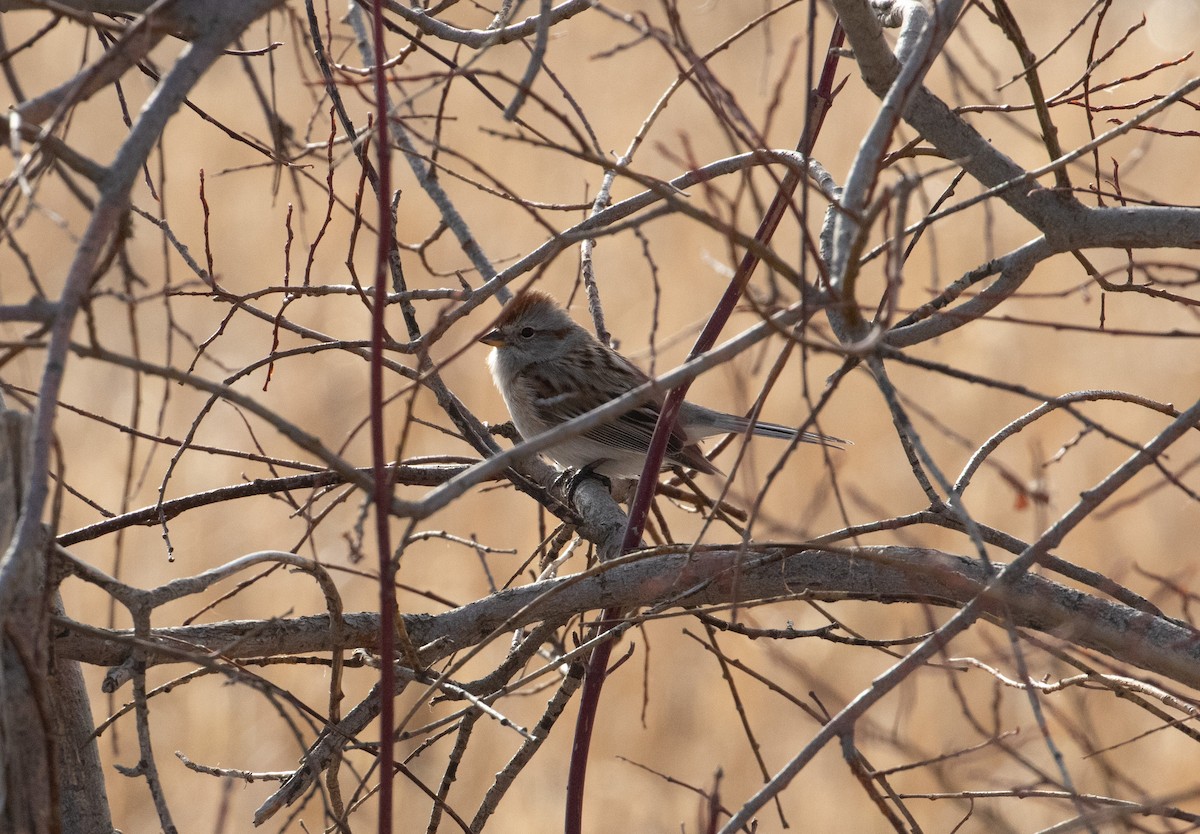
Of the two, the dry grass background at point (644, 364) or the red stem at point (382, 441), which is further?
the dry grass background at point (644, 364)

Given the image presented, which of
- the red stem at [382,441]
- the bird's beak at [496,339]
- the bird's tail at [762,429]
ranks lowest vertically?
the red stem at [382,441]

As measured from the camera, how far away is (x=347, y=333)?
9.71 meters

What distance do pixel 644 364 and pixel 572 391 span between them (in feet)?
6.33

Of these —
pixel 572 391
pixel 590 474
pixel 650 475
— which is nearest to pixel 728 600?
pixel 650 475

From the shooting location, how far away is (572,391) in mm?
5891

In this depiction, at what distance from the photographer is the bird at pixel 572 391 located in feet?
17.5

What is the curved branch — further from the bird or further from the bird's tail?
the bird

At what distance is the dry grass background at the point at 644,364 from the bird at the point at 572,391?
42 cm

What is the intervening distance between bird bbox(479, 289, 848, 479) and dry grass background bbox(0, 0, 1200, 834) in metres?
0.42

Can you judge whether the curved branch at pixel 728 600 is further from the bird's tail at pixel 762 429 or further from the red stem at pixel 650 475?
the bird's tail at pixel 762 429

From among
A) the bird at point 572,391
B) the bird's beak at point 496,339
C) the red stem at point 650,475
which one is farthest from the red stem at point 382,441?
the bird's beak at point 496,339

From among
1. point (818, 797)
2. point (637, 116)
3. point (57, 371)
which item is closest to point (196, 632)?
point (57, 371)

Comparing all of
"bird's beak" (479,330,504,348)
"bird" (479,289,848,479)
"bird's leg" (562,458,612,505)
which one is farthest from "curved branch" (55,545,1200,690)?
"bird's beak" (479,330,504,348)

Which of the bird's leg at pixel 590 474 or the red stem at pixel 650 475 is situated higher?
the bird's leg at pixel 590 474
